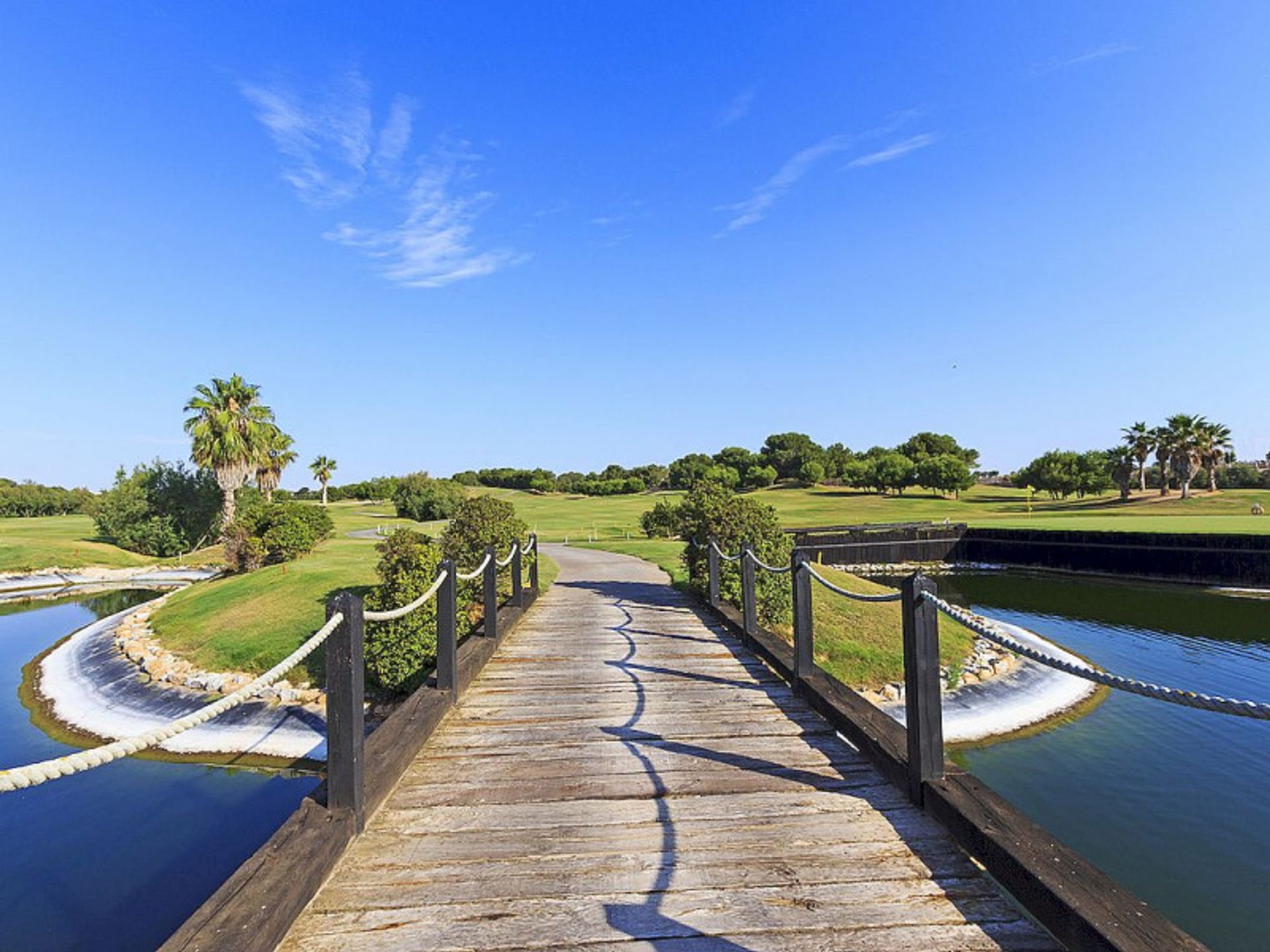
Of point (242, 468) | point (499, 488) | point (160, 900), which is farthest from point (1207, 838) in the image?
point (499, 488)

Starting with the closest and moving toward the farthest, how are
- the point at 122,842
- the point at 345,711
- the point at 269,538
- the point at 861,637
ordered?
the point at 345,711 → the point at 122,842 → the point at 861,637 → the point at 269,538

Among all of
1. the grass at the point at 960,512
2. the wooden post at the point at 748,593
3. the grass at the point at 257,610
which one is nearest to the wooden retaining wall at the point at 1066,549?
the grass at the point at 960,512

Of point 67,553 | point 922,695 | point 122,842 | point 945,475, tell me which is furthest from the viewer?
point 945,475

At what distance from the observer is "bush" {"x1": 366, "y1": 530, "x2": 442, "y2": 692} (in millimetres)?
9672

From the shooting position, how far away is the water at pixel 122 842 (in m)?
6.38

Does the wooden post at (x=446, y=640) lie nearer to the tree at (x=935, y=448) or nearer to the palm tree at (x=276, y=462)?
the palm tree at (x=276, y=462)

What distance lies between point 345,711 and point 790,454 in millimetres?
95878

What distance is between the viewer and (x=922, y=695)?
3350 mm

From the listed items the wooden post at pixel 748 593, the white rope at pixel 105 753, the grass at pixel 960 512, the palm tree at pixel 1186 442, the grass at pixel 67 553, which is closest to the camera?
the white rope at pixel 105 753

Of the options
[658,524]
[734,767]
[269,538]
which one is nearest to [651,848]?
[734,767]

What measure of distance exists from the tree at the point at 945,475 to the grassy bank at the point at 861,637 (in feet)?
179

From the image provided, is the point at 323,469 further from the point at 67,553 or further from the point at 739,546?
the point at 739,546

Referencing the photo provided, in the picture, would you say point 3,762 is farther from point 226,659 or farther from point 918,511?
point 918,511

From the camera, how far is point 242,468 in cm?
3272
